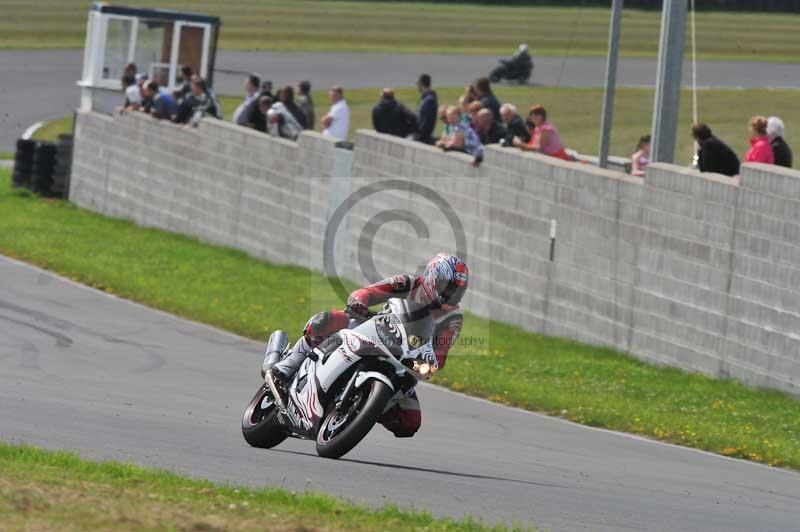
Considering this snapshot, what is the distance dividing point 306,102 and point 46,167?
280 inches

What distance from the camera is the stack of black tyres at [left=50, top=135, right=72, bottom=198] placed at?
98.8 ft

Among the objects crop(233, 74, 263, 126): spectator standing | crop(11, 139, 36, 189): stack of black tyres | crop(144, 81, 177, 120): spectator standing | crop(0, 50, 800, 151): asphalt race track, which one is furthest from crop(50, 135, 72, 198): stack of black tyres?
crop(0, 50, 800, 151): asphalt race track

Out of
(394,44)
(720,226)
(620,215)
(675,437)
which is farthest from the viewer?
(394,44)

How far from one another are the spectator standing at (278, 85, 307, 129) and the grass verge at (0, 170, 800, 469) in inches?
96.5

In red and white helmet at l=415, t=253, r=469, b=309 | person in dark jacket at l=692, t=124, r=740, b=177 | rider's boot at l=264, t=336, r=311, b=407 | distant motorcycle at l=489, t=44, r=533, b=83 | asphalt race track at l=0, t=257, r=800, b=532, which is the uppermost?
distant motorcycle at l=489, t=44, r=533, b=83

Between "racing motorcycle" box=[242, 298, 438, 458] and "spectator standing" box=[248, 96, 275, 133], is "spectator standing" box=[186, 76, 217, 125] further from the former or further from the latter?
"racing motorcycle" box=[242, 298, 438, 458]

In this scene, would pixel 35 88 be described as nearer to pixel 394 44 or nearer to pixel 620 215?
pixel 394 44

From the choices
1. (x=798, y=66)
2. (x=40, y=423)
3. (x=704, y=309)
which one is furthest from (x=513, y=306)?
(x=798, y=66)

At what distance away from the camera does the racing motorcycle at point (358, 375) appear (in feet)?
31.1

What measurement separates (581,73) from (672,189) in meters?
30.7

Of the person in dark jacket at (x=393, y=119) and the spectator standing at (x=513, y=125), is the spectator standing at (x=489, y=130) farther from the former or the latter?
the person in dark jacket at (x=393, y=119)

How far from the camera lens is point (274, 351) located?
1059cm

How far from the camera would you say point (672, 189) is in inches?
663

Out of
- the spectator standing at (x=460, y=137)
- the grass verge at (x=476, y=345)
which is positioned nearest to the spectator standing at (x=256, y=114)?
the grass verge at (x=476, y=345)
